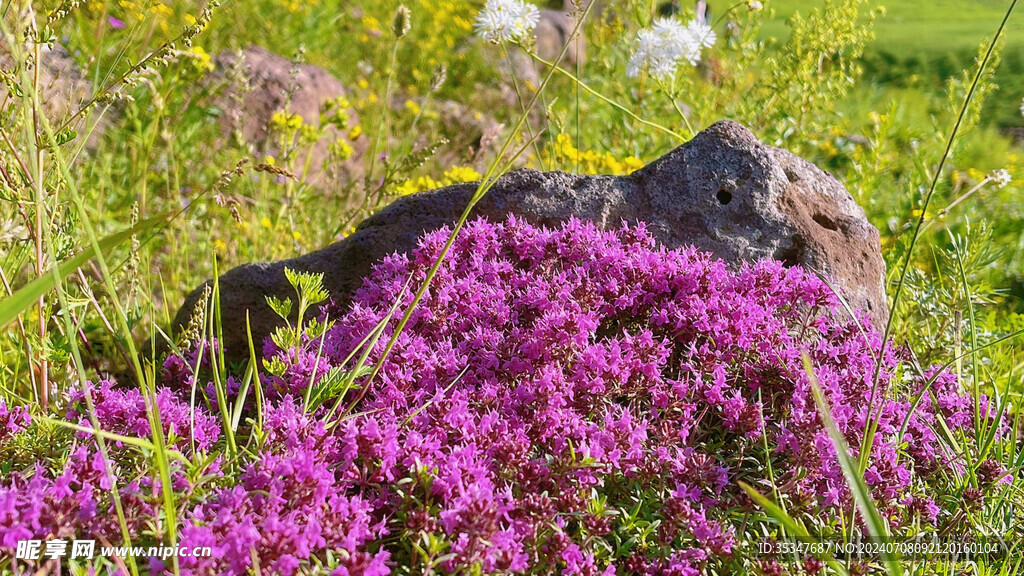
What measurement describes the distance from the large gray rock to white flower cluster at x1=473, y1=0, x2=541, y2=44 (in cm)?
95

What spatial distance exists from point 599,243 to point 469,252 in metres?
0.46

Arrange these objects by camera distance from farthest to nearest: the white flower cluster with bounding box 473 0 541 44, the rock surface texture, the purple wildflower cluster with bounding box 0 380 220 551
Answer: the rock surface texture < the white flower cluster with bounding box 473 0 541 44 < the purple wildflower cluster with bounding box 0 380 220 551

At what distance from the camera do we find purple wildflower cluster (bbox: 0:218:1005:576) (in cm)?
150

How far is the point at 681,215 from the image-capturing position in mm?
2848

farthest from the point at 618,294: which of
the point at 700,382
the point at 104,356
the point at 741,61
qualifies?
the point at 741,61

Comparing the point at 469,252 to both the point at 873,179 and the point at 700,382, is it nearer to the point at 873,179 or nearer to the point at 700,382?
the point at 700,382

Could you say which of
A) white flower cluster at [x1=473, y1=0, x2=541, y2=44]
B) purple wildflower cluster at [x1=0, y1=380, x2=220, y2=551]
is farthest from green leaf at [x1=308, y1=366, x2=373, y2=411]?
white flower cluster at [x1=473, y1=0, x2=541, y2=44]

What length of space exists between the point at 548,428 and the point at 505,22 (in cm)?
236

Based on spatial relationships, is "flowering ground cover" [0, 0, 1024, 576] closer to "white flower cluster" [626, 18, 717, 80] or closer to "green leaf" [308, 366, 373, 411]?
"green leaf" [308, 366, 373, 411]

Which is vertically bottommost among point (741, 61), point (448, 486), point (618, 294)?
point (448, 486)

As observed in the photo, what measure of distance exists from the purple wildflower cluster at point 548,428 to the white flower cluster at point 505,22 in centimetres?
134

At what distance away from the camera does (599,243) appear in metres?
2.53

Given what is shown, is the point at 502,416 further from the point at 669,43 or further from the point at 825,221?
the point at 669,43

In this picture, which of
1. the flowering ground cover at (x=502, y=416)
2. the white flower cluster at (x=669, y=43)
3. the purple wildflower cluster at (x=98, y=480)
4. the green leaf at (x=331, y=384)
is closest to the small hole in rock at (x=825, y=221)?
the flowering ground cover at (x=502, y=416)
